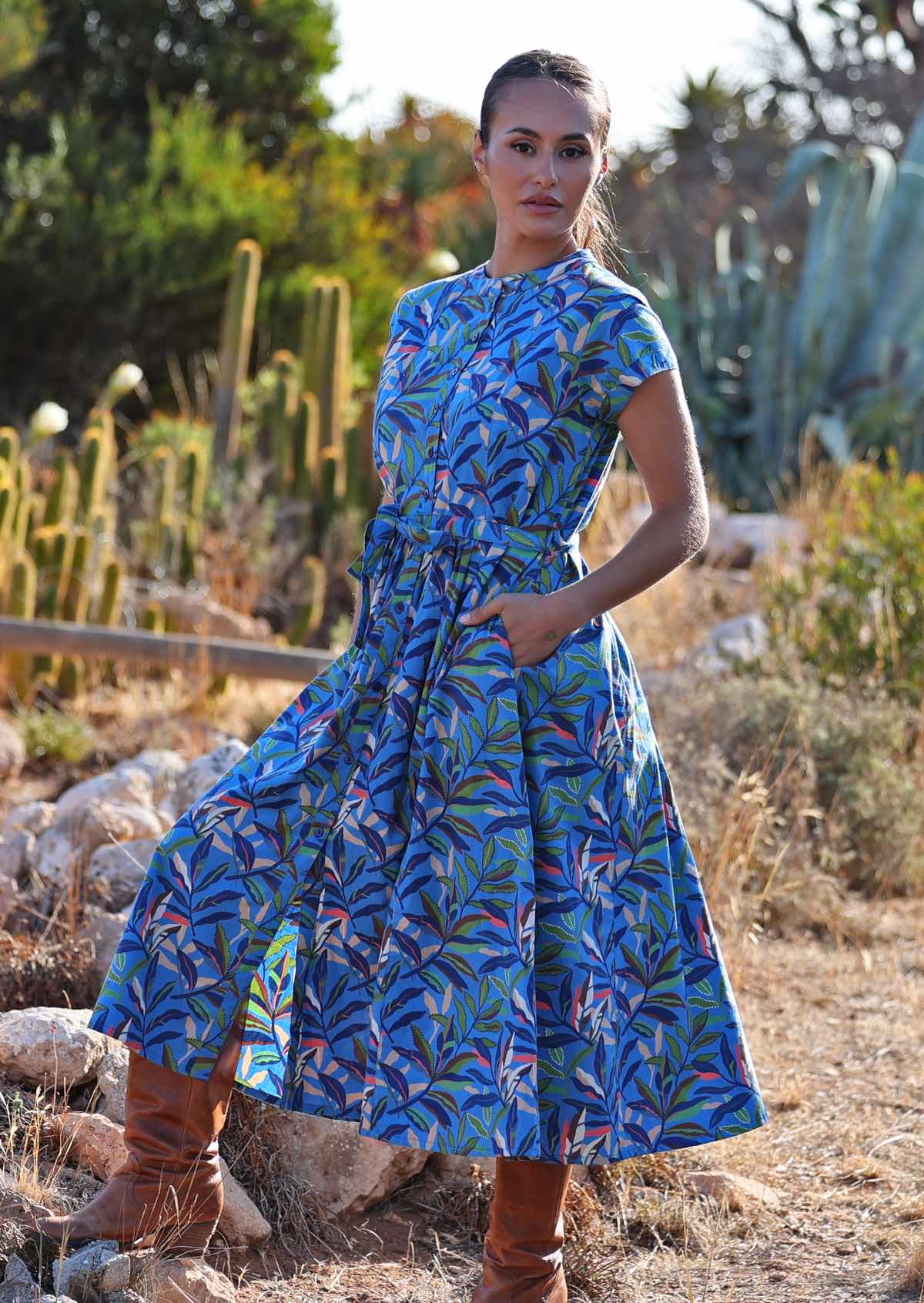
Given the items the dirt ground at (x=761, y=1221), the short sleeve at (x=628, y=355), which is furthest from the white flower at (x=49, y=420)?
the short sleeve at (x=628, y=355)

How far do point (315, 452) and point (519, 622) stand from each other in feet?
19.6

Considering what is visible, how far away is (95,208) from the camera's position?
10859mm

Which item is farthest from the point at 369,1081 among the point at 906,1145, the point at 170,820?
the point at 170,820

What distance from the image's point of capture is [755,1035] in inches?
141

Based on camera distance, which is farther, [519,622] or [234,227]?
[234,227]

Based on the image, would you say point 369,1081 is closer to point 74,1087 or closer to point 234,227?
point 74,1087

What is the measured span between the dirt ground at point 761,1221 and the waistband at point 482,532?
3.68 ft

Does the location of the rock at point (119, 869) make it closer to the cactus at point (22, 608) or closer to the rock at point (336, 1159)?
the rock at point (336, 1159)

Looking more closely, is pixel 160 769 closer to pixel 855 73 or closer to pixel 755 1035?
pixel 755 1035

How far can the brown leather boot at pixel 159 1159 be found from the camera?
2094 mm

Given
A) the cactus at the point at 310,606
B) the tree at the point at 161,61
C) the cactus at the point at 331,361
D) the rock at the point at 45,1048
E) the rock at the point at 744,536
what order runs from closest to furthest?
the rock at the point at 45,1048 → the cactus at the point at 310,606 → the rock at the point at 744,536 → the cactus at the point at 331,361 → the tree at the point at 161,61

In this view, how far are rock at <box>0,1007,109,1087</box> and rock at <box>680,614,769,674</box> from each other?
2982 mm

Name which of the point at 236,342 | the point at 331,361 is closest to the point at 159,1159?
the point at 331,361

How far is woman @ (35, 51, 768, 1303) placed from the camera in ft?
6.58
